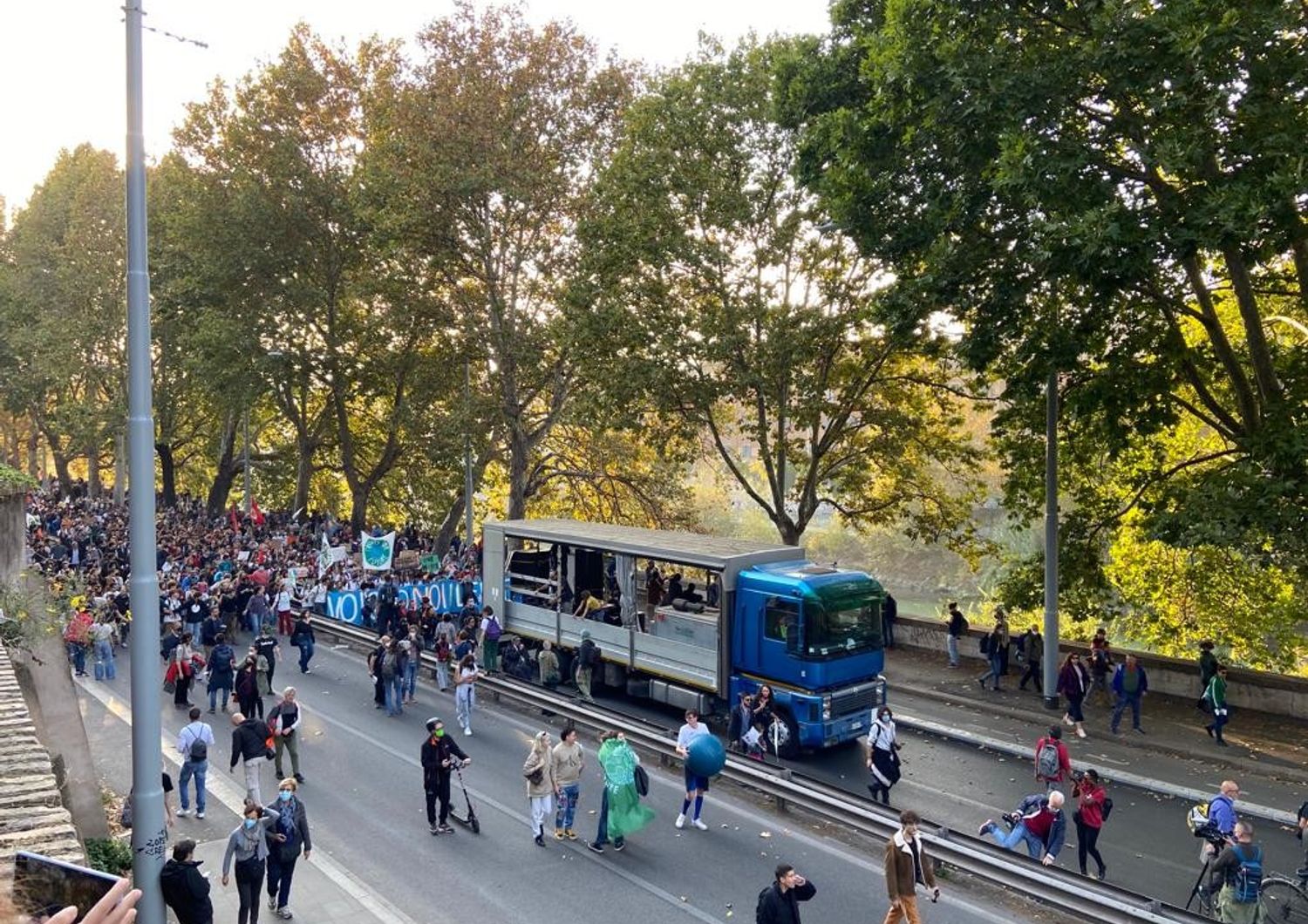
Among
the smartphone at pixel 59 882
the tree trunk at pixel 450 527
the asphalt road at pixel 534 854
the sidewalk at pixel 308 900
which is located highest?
the smartphone at pixel 59 882

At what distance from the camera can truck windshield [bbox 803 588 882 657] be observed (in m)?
15.7

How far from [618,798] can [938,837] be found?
12.5 ft

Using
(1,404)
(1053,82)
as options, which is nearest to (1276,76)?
(1053,82)

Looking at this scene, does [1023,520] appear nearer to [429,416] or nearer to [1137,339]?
[1137,339]

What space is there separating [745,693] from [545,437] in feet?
64.0

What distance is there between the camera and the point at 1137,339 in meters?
18.9

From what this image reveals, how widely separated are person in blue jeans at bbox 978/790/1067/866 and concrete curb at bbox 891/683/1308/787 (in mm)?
6639

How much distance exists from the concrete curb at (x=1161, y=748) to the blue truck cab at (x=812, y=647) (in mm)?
4037

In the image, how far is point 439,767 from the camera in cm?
1216

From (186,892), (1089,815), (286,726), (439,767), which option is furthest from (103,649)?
(1089,815)

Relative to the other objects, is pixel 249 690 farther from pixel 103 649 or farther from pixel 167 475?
pixel 167 475

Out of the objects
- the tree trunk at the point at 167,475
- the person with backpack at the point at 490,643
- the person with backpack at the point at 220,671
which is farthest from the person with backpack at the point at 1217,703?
the tree trunk at the point at 167,475

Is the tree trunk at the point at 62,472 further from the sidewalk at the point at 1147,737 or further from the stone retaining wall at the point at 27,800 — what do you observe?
the stone retaining wall at the point at 27,800

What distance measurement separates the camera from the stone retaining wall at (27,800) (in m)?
5.48
